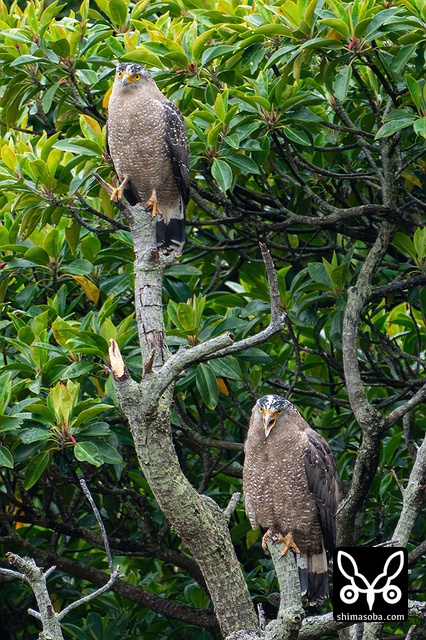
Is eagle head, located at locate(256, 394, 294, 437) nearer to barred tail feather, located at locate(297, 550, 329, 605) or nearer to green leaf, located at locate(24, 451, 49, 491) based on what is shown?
barred tail feather, located at locate(297, 550, 329, 605)

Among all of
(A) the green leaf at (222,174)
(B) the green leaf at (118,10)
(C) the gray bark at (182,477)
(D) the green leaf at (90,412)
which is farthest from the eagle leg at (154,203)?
(C) the gray bark at (182,477)

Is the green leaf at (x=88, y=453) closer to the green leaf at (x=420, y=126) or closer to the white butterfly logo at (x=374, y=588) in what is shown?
the white butterfly logo at (x=374, y=588)

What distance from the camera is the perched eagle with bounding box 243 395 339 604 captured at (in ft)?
14.5

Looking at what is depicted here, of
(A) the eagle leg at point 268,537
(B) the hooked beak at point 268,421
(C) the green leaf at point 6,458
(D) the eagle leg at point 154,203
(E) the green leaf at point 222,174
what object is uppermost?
(E) the green leaf at point 222,174

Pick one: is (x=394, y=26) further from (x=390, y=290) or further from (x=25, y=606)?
(x=25, y=606)

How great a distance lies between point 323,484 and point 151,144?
5.89ft

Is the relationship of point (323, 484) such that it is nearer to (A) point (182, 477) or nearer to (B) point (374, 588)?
(B) point (374, 588)

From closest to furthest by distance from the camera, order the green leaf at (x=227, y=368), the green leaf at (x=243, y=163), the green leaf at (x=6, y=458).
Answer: the green leaf at (x=6, y=458)
the green leaf at (x=243, y=163)
the green leaf at (x=227, y=368)

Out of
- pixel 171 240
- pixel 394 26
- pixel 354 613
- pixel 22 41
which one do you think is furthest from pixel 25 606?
pixel 394 26

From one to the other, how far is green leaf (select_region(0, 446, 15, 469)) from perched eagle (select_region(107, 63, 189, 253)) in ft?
4.20

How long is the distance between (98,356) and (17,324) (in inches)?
16.6

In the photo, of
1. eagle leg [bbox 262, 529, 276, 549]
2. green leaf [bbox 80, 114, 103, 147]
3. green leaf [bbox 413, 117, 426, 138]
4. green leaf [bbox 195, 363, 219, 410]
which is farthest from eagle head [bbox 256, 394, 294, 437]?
green leaf [bbox 80, 114, 103, 147]

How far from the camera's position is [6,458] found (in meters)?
4.09
